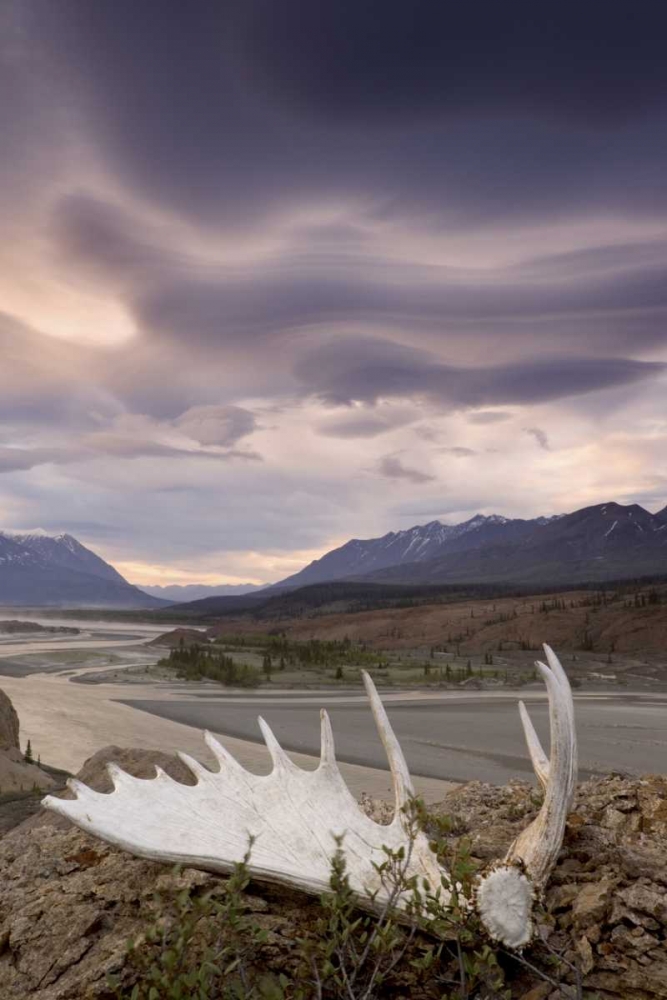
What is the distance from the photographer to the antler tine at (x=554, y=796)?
223 centimetres

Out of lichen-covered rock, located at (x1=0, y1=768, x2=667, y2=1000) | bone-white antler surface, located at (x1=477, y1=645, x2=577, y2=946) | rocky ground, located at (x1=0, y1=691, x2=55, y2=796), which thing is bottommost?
rocky ground, located at (x1=0, y1=691, x2=55, y2=796)

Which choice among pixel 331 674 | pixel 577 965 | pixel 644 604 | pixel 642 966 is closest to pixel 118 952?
pixel 577 965

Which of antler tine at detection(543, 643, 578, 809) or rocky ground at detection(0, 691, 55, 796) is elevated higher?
antler tine at detection(543, 643, 578, 809)

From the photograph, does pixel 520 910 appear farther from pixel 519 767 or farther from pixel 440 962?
pixel 519 767

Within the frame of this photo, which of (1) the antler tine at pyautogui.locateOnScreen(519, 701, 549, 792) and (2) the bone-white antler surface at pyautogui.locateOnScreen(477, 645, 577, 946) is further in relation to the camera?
(1) the antler tine at pyautogui.locateOnScreen(519, 701, 549, 792)

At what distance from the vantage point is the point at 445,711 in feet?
70.5

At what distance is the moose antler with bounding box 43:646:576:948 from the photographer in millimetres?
2211

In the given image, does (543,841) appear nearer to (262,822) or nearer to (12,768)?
(262,822)

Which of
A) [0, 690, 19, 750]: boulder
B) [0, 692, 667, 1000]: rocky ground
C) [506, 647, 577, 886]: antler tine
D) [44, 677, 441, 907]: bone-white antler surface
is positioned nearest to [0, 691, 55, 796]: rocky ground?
[0, 690, 19, 750]: boulder

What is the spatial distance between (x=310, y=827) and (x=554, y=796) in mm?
853

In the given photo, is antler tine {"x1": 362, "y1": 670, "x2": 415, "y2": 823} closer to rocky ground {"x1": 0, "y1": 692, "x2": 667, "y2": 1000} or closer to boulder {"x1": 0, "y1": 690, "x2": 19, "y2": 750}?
rocky ground {"x1": 0, "y1": 692, "x2": 667, "y2": 1000}

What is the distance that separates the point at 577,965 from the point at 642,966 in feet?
0.68

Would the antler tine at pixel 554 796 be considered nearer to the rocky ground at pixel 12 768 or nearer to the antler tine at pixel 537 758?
the antler tine at pixel 537 758

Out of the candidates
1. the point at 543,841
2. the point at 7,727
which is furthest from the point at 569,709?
the point at 7,727
